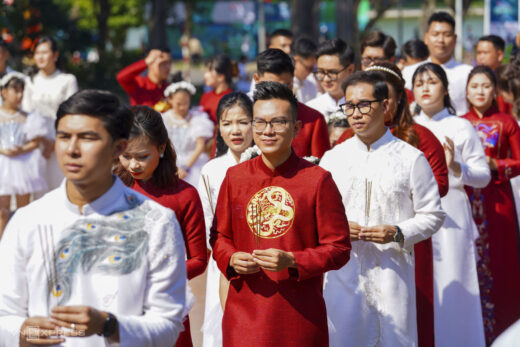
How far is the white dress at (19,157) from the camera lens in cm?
965

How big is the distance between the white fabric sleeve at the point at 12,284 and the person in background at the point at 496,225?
4645mm

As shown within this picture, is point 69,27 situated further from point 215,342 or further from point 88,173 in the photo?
point 88,173

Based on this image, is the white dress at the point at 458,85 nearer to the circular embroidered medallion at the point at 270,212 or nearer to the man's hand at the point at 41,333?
the circular embroidered medallion at the point at 270,212

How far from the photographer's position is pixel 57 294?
3.08 meters

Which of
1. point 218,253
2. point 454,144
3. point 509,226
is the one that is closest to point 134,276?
point 218,253

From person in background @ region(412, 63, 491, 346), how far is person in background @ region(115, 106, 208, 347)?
→ 2.50 metres

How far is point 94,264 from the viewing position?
121 inches

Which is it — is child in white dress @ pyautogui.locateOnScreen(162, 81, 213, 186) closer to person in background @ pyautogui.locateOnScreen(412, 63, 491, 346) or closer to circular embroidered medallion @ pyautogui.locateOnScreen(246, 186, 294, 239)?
person in background @ pyautogui.locateOnScreen(412, 63, 491, 346)

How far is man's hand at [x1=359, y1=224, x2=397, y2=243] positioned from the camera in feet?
16.3

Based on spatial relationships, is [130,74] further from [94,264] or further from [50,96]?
[94,264]

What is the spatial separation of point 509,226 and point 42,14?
20.8 meters

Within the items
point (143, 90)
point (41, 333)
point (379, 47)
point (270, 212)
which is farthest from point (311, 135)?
point (143, 90)

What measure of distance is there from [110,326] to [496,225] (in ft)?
15.7

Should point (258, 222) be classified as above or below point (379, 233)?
above
